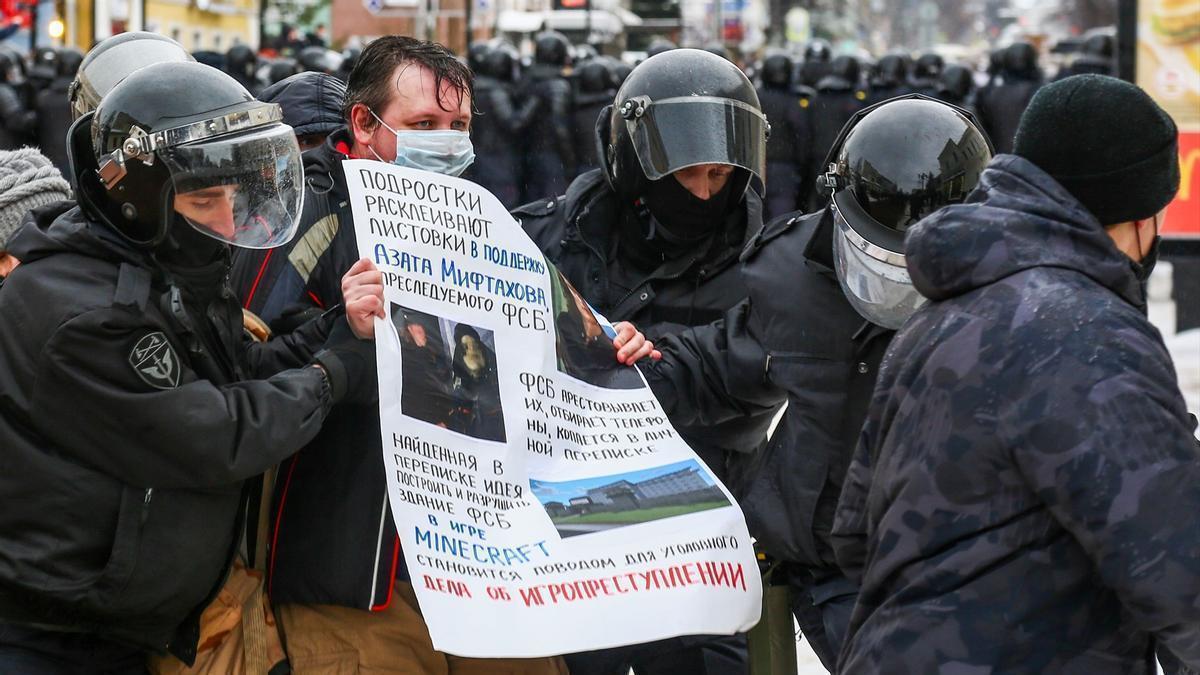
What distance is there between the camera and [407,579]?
296 cm

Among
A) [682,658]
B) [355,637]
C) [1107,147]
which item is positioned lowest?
[682,658]

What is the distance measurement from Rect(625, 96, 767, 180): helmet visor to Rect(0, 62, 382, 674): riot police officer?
0.89 meters

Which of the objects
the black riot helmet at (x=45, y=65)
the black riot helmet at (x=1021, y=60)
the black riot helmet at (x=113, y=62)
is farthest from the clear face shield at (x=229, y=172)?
the black riot helmet at (x=1021, y=60)

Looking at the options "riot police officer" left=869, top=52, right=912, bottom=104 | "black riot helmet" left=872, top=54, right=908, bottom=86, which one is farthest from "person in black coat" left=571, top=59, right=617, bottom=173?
"black riot helmet" left=872, top=54, right=908, bottom=86

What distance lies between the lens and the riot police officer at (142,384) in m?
2.48

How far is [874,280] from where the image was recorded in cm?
275

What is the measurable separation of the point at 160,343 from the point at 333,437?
473 millimetres

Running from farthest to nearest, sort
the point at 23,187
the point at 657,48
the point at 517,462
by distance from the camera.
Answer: the point at 657,48 < the point at 23,187 < the point at 517,462

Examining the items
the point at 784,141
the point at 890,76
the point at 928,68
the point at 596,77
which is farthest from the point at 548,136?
the point at 928,68

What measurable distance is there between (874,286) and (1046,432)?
840mm

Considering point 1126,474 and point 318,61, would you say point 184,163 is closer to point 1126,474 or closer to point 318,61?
point 1126,474

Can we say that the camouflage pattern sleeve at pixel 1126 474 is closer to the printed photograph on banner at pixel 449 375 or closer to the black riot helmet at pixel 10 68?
the printed photograph on banner at pixel 449 375

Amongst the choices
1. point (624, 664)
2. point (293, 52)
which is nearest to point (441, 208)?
point (624, 664)

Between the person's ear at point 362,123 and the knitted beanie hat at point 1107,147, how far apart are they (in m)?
1.46
